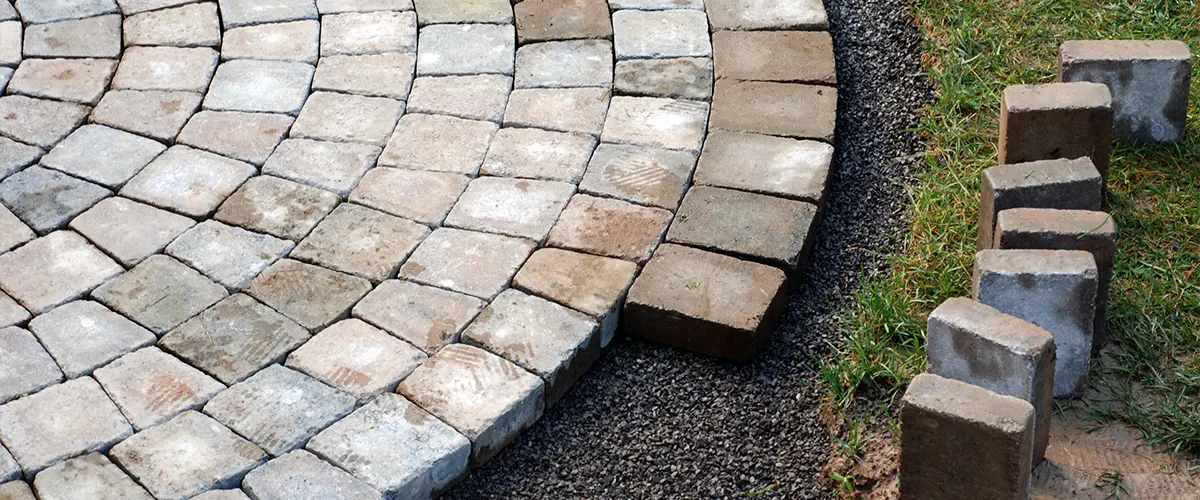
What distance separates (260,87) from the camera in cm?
442

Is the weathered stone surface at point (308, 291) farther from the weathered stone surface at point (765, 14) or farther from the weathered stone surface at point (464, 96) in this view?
the weathered stone surface at point (765, 14)

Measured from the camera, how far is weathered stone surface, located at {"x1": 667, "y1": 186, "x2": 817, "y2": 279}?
3.67 m

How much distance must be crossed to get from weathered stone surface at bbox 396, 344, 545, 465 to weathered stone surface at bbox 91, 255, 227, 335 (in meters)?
0.75

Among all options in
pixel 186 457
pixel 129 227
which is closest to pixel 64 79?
pixel 129 227

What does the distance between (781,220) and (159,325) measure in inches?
75.4

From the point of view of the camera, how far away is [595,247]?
12.2ft

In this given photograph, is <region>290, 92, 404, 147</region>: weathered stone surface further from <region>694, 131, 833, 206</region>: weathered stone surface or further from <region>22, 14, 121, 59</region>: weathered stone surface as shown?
<region>694, 131, 833, 206</region>: weathered stone surface

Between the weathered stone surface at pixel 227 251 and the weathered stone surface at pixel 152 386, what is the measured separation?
0.36 m

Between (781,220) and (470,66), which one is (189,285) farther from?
(781,220)

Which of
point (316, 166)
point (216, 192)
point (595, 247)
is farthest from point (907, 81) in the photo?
point (216, 192)

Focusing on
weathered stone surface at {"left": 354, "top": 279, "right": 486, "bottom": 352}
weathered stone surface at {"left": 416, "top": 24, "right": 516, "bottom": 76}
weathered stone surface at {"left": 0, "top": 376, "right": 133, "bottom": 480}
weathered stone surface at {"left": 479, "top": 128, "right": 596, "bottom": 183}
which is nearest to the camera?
weathered stone surface at {"left": 0, "top": 376, "right": 133, "bottom": 480}

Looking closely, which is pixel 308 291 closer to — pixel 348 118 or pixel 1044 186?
pixel 348 118

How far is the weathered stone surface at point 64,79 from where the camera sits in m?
4.39

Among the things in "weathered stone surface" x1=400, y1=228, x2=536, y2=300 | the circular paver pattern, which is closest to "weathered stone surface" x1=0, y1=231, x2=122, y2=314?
the circular paver pattern
